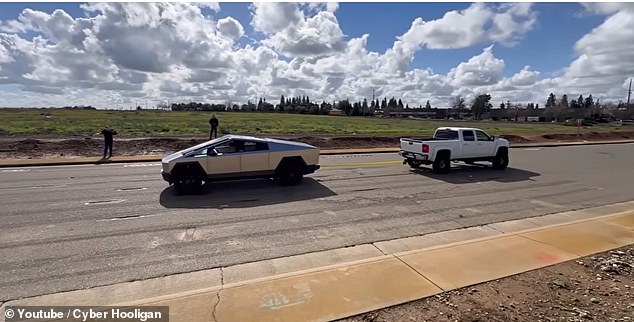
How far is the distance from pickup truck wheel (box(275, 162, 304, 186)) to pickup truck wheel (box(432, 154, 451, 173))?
561cm

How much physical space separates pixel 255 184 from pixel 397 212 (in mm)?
4659

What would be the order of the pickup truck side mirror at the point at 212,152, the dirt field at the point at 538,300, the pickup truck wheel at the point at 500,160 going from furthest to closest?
the pickup truck wheel at the point at 500,160
the pickup truck side mirror at the point at 212,152
the dirt field at the point at 538,300

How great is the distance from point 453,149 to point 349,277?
1046 cm

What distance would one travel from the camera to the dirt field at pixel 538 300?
3605mm

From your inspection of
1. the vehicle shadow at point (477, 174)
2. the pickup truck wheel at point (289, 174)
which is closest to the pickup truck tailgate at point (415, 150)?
the vehicle shadow at point (477, 174)

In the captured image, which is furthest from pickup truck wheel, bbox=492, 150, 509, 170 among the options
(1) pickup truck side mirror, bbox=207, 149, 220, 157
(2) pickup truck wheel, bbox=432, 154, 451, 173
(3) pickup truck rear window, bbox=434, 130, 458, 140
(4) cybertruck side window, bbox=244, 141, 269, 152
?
(1) pickup truck side mirror, bbox=207, 149, 220, 157

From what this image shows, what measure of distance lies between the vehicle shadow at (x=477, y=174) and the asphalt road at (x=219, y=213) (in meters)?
0.07

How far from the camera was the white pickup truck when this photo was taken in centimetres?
1309

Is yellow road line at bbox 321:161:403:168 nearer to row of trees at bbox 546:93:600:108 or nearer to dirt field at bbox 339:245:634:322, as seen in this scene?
dirt field at bbox 339:245:634:322

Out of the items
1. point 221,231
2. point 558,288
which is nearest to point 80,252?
point 221,231

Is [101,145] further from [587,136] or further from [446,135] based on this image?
[587,136]

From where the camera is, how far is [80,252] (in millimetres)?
5301

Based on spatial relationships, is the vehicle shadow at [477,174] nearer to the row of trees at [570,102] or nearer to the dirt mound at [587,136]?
the dirt mound at [587,136]

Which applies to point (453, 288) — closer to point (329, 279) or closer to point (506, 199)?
point (329, 279)
